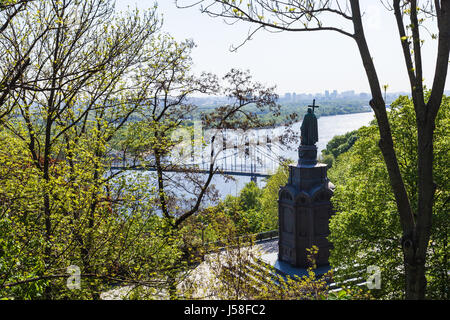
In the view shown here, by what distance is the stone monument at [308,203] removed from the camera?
59.2ft

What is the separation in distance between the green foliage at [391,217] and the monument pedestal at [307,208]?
3.78m

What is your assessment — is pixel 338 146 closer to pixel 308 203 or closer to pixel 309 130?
pixel 309 130

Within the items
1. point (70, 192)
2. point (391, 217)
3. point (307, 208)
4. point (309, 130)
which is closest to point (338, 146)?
point (309, 130)

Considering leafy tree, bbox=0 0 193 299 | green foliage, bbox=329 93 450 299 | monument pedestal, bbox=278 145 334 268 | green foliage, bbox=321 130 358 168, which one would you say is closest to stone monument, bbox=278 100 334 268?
monument pedestal, bbox=278 145 334 268

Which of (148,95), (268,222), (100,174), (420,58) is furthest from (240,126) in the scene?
(268,222)

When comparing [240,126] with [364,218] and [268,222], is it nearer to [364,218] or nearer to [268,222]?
[364,218]

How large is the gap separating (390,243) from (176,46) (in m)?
9.39

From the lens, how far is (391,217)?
1246 cm

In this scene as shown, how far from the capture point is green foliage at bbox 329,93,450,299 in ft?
39.3

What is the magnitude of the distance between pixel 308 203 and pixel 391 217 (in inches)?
224

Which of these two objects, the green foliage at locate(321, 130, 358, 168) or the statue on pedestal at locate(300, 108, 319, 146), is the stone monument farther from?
the green foliage at locate(321, 130, 358, 168)

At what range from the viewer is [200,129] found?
14.6m

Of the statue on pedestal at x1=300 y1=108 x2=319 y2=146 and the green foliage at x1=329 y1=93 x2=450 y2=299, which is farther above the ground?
the statue on pedestal at x1=300 y1=108 x2=319 y2=146

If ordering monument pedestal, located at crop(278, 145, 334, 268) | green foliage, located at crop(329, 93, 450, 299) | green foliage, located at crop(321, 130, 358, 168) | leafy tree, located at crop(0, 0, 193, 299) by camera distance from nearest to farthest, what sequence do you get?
leafy tree, located at crop(0, 0, 193, 299)
green foliage, located at crop(329, 93, 450, 299)
monument pedestal, located at crop(278, 145, 334, 268)
green foliage, located at crop(321, 130, 358, 168)
